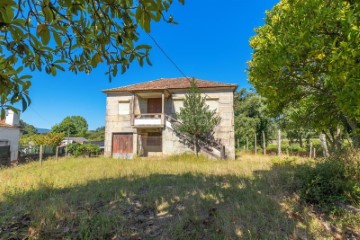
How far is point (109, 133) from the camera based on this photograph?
2136 cm

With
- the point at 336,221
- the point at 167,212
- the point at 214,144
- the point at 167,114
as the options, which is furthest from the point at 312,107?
the point at 167,114

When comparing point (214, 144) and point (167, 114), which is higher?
point (167, 114)

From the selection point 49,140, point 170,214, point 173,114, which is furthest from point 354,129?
point 49,140

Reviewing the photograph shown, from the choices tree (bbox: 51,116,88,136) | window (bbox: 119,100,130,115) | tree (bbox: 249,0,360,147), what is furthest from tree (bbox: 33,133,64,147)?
tree (bbox: 51,116,88,136)

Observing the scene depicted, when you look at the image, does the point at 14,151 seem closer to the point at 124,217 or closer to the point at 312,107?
the point at 124,217

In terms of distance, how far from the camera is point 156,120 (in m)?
19.9

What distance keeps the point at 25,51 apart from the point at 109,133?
20305mm

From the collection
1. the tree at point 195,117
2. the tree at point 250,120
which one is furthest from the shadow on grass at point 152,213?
the tree at point 250,120

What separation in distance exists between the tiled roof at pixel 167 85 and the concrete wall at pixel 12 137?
8.39m

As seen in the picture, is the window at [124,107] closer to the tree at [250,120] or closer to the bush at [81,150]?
the bush at [81,150]

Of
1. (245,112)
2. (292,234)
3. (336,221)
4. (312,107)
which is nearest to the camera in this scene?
(292,234)

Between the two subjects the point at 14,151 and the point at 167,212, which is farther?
the point at 14,151

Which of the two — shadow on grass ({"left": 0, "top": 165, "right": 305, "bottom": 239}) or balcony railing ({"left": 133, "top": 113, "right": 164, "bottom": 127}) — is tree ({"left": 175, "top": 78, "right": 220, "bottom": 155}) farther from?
shadow on grass ({"left": 0, "top": 165, "right": 305, "bottom": 239})

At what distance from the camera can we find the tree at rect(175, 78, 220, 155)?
18078 mm
